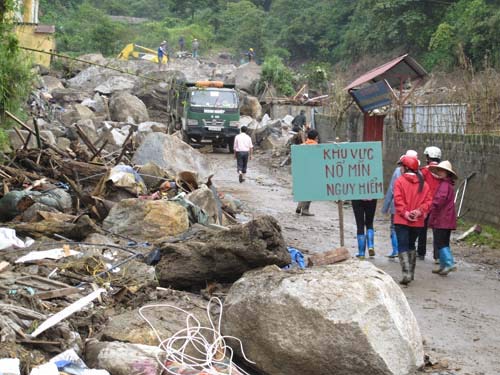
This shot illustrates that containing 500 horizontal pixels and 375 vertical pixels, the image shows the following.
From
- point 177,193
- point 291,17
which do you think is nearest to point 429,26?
point 291,17

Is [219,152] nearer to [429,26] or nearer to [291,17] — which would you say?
[429,26]

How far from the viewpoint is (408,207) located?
9.32 m

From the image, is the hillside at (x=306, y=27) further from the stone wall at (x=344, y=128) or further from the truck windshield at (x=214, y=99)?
the stone wall at (x=344, y=128)

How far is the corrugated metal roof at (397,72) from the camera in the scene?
57.5 feet

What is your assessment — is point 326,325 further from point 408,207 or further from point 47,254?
point 408,207

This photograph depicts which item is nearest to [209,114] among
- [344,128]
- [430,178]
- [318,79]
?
[344,128]

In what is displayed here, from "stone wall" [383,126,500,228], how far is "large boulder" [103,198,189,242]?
6311 mm

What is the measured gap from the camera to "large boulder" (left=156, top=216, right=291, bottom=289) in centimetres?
730

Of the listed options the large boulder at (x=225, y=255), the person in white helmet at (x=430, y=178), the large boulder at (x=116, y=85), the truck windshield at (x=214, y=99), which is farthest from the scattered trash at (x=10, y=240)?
the large boulder at (x=116, y=85)

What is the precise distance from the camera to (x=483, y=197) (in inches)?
553

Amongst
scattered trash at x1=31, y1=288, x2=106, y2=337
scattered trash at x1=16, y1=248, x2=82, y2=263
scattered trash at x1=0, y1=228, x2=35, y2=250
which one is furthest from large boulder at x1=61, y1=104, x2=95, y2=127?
scattered trash at x1=31, y1=288, x2=106, y2=337

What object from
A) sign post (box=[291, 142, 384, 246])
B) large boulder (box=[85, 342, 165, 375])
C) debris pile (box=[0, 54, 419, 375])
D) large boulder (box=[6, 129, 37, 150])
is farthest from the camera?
large boulder (box=[6, 129, 37, 150])

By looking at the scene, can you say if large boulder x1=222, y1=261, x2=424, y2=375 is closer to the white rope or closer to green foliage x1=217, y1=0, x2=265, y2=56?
the white rope

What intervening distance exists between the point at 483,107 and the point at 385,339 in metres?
9.65
